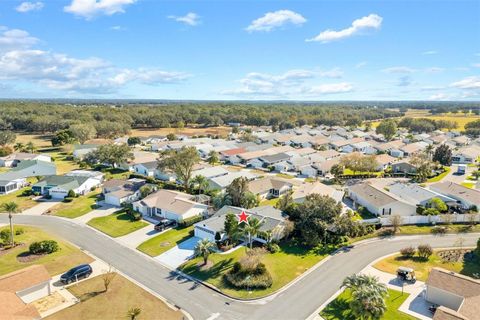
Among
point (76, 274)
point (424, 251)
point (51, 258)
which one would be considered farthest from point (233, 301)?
point (424, 251)

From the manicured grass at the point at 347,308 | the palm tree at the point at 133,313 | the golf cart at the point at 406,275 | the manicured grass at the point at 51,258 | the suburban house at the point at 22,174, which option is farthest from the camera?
the suburban house at the point at 22,174

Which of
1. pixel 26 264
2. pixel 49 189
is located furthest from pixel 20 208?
pixel 26 264

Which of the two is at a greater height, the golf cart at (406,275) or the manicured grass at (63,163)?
the manicured grass at (63,163)

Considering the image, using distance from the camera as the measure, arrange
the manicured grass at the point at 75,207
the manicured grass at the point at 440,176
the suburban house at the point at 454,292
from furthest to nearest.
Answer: the manicured grass at the point at 440,176, the manicured grass at the point at 75,207, the suburban house at the point at 454,292

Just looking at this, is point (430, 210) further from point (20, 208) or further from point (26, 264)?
point (20, 208)

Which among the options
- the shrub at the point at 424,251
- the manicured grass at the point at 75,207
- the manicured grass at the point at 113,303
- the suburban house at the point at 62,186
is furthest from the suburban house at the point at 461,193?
the suburban house at the point at 62,186

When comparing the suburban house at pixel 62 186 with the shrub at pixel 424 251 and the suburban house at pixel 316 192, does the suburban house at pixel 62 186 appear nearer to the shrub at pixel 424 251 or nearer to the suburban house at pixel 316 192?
the suburban house at pixel 316 192

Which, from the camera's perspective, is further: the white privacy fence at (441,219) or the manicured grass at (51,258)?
the white privacy fence at (441,219)
